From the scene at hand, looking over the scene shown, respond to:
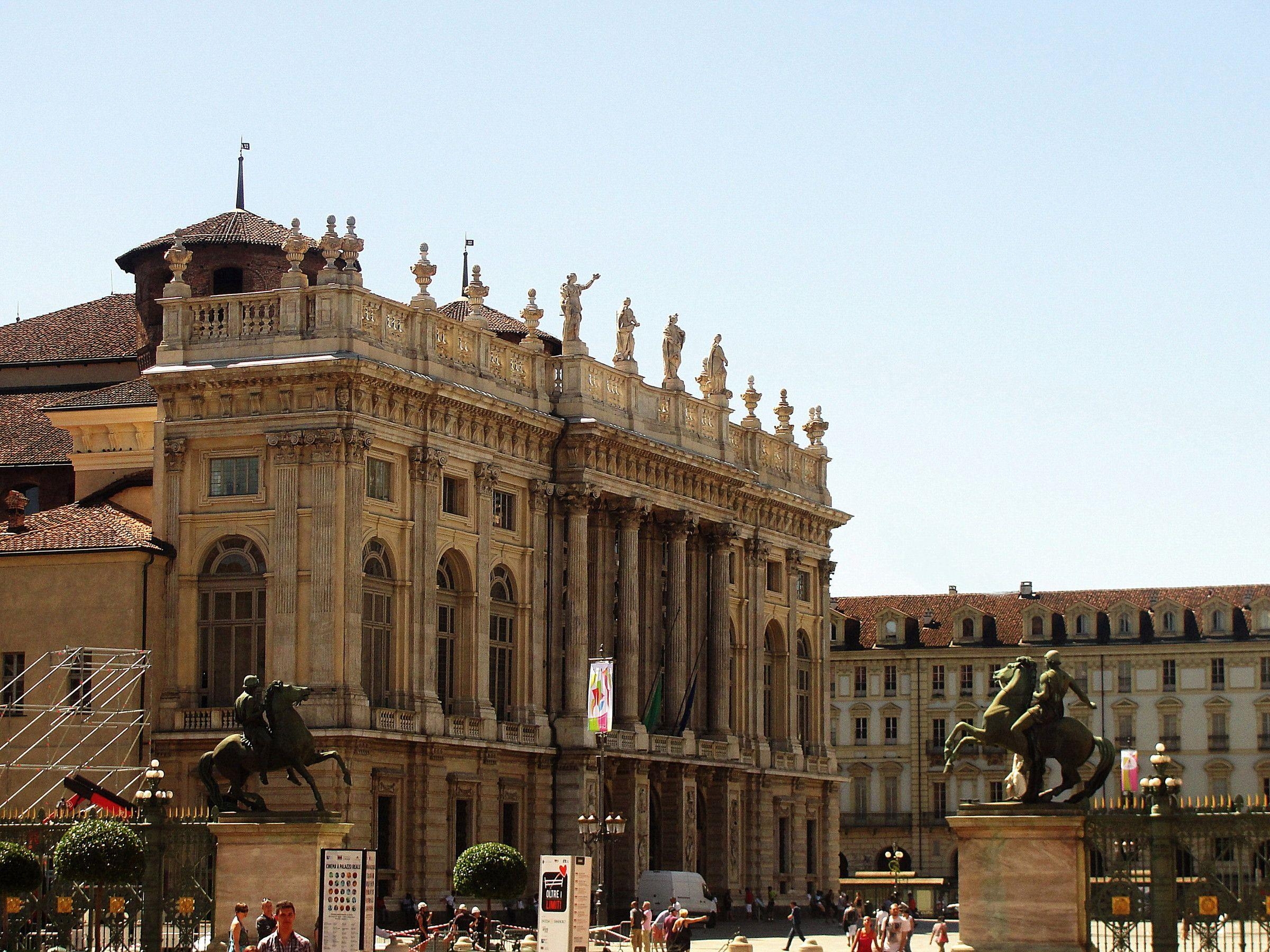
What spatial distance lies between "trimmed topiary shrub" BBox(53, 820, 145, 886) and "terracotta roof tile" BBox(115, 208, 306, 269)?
114 feet

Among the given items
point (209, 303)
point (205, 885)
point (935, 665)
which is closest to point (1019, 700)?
point (205, 885)

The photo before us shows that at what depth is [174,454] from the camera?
2488 inches

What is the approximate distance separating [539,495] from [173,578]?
480 inches

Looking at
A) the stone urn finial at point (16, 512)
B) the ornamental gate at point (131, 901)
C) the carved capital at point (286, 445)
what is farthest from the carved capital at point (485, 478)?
the ornamental gate at point (131, 901)

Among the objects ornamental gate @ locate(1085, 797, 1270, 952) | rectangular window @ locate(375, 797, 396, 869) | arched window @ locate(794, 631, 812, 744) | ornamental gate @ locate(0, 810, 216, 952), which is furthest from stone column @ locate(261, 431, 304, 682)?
arched window @ locate(794, 631, 812, 744)

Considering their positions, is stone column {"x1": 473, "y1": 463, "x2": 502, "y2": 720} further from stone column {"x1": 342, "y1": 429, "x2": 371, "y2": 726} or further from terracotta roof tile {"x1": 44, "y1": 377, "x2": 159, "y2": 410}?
terracotta roof tile {"x1": 44, "y1": 377, "x2": 159, "y2": 410}

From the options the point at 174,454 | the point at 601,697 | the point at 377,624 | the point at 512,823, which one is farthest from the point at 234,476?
the point at 512,823

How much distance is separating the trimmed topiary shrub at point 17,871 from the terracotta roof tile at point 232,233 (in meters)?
33.8

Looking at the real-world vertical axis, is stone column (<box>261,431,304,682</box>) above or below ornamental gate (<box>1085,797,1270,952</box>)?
above

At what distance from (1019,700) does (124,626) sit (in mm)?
31301

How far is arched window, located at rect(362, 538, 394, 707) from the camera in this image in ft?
207

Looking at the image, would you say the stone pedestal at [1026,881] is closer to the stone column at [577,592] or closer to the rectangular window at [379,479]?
the rectangular window at [379,479]

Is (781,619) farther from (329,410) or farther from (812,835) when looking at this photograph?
(329,410)

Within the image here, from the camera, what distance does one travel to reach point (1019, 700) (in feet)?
123
